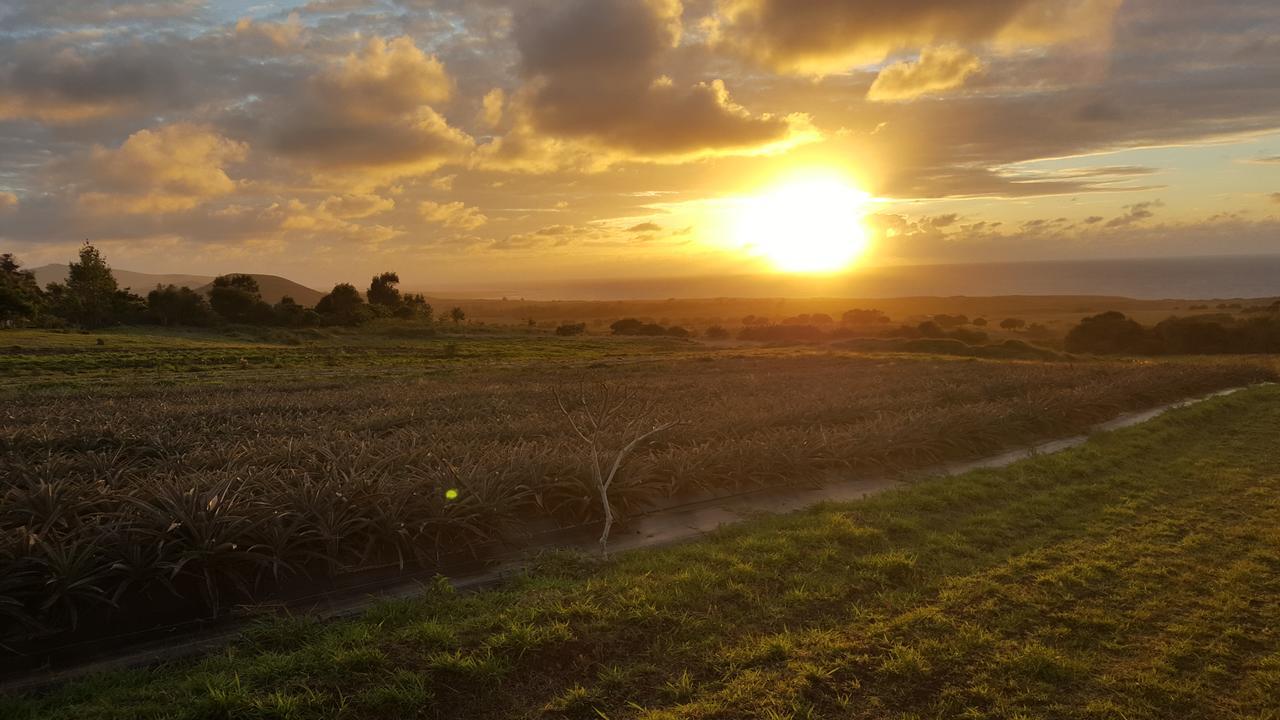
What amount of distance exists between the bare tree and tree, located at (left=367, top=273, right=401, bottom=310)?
6577 centimetres

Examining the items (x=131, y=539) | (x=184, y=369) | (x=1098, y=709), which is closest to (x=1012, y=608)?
(x=1098, y=709)

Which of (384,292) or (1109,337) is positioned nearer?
(1109,337)

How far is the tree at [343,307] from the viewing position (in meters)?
57.9

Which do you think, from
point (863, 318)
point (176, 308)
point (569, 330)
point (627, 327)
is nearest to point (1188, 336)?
point (863, 318)

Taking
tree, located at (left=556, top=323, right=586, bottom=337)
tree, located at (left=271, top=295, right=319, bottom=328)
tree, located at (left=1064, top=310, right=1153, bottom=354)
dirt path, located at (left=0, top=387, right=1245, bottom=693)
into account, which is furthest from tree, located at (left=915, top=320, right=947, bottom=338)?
tree, located at (left=271, top=295, right=319, bottom=328)

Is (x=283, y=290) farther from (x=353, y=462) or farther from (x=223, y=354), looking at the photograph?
(x=353, y=462)

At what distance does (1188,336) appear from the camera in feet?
135

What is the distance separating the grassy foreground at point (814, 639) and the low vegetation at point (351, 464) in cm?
110

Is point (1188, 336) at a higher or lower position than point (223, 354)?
lower

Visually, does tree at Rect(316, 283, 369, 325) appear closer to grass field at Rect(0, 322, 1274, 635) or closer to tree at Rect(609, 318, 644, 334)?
tree at Rect(609, 318, 644, 334)

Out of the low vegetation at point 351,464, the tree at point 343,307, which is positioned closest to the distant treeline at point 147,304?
the tree at point 343,307

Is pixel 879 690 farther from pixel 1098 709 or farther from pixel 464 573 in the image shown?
pixel 464 573

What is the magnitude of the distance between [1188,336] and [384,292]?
234 feet

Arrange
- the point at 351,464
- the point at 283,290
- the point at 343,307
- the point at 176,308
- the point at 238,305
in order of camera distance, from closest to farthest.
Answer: the point at 351,464, the point at 176,308, the point at 238,305, the point at 343,307, the point at 283,290
